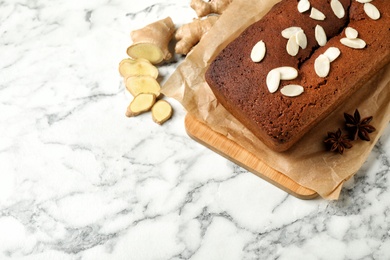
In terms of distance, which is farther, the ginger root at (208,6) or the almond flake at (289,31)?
the ginger root at (208,6)

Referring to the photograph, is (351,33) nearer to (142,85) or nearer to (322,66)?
(322,66)

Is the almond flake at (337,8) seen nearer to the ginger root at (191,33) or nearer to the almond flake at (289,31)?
the almond flake at (289,31)

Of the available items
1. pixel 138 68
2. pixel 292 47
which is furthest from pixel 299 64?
pixel 138 68

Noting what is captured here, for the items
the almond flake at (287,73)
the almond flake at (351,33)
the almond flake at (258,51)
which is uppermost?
the almond flake at (351,33)

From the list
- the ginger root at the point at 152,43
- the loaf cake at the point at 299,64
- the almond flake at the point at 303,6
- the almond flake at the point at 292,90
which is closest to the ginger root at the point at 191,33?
the ginger root at the point at 152,43

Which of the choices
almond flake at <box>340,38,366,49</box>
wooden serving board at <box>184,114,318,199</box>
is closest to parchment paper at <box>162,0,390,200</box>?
wooden serving board at <box>184,114,318,199</box>
